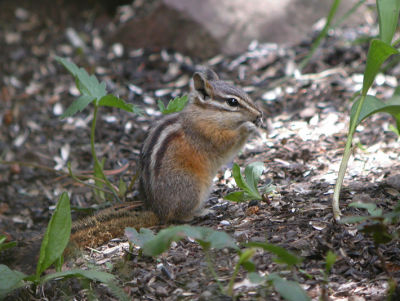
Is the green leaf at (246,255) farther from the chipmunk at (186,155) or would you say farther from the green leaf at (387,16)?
the green leaf at (387,16)

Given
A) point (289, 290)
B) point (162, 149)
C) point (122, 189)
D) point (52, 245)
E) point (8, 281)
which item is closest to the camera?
point (289, 290)

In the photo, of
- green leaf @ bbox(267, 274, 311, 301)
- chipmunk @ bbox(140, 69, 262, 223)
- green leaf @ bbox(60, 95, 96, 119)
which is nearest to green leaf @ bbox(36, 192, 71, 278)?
green leaf @ bbox(60, 95, 96, 119)

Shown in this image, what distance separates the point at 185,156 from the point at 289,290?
1.68 m

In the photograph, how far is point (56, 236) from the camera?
9.48 feet

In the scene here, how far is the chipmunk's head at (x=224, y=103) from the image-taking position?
12.6 feet

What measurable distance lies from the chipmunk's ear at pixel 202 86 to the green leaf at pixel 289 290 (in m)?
1.87

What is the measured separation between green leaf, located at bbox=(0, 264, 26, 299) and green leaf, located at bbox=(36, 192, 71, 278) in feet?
0.38

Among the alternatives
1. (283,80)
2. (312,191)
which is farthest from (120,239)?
(283,80)

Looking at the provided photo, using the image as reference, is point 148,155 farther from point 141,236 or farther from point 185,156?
point 141,236

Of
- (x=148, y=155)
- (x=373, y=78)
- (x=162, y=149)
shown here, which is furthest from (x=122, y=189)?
(x=373, y=78)

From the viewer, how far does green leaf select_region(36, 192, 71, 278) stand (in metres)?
2.87

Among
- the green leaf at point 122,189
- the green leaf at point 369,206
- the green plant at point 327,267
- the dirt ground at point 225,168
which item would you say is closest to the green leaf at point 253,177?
the dirt ground at point 225,168

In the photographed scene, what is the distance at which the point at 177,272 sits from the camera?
2932 mm

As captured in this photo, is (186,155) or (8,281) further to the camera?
(186,155)
